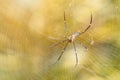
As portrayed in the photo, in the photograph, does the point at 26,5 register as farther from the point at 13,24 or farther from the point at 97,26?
the point at 97,26

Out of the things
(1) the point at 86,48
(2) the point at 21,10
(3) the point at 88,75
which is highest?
(2) the point at 21,10

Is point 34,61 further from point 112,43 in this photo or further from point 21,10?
point 112,43

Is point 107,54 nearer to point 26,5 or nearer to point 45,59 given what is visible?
point 45,59

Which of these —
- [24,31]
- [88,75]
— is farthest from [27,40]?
[88,75]

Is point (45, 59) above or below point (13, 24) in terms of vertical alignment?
below

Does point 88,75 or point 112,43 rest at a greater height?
point 112,43

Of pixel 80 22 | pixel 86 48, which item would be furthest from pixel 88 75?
pixel 80 22
